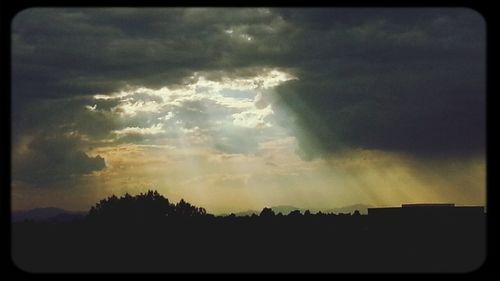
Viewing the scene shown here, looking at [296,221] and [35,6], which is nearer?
[35,6]

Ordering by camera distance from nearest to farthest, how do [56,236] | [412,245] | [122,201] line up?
1. [56,236]
2. [412,245]
3. [122,201]

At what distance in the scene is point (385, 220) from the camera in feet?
80.2

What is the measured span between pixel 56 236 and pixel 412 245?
1315 centimetres

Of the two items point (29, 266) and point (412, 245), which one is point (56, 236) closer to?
point (29, 266)
